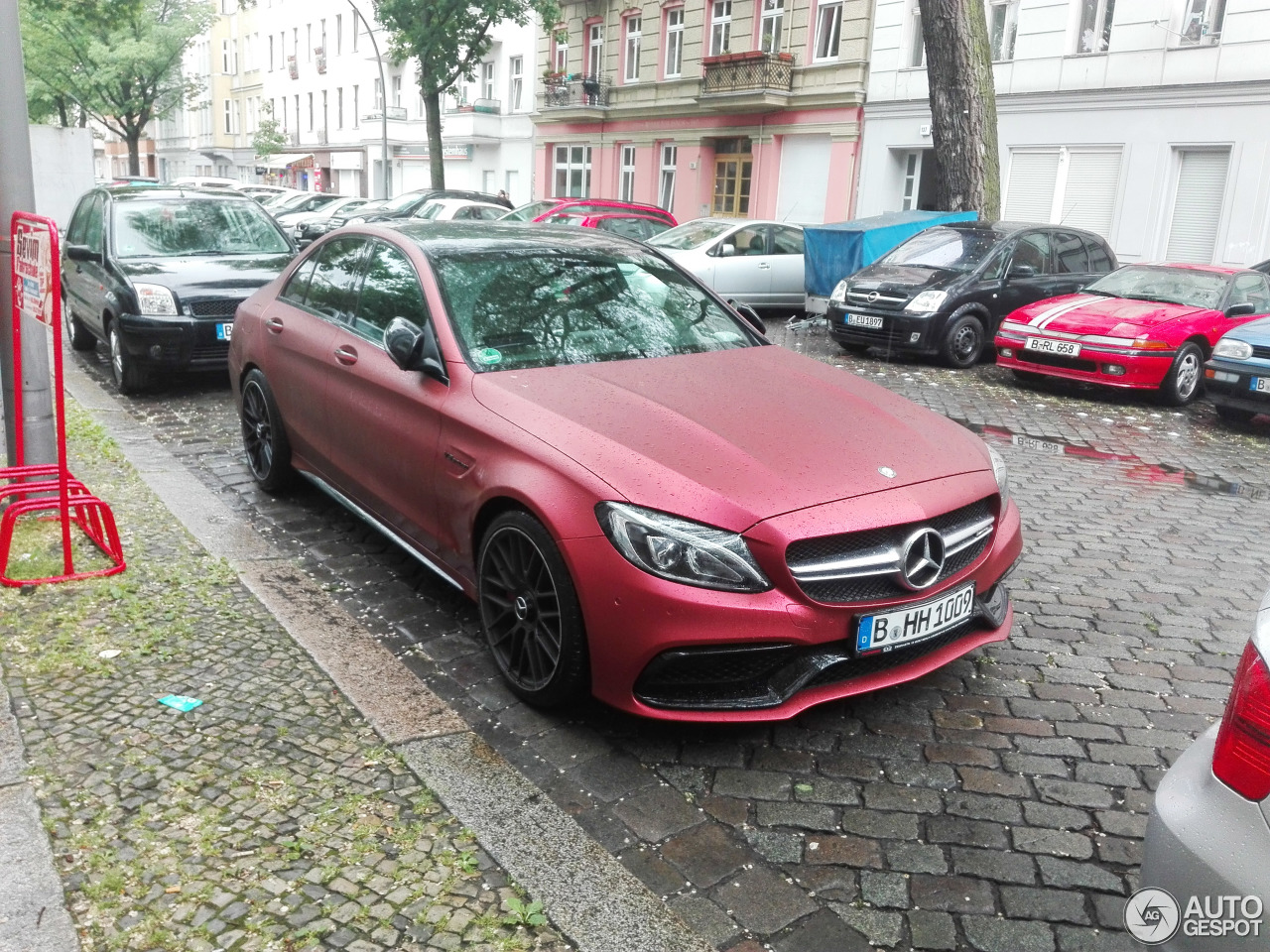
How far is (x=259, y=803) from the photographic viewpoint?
3125 mm

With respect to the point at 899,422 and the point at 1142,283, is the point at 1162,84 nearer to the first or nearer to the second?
the point at 1142,283

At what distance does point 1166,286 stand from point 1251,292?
3.38 feet

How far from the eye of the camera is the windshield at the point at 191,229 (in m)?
9.36

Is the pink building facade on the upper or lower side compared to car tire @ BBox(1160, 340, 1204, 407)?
upper

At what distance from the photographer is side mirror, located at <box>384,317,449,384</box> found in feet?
13.8

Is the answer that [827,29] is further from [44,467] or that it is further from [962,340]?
[44,467]

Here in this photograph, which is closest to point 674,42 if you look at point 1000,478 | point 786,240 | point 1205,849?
point 786,240

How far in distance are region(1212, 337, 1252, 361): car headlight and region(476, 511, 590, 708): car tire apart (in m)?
8.31

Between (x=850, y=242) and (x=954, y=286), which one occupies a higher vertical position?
(x=850, y=242)

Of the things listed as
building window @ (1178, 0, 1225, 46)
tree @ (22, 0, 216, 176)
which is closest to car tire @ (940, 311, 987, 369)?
building window @ (1178, 0, 1225, 46)

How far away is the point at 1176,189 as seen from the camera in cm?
2038

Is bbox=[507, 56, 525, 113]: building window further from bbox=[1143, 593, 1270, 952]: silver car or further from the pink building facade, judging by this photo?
bbox=[1143, 593, 1270, 952]: silver car

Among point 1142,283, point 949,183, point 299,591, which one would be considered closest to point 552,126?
point 949,183

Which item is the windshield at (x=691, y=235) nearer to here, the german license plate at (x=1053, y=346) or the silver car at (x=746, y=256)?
the silver car at (x=746, y=256)
